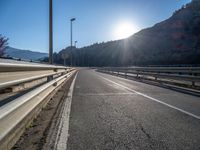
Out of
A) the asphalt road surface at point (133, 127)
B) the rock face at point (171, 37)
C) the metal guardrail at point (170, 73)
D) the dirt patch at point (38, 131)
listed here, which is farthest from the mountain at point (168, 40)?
the dirt patch at point (38, 131)

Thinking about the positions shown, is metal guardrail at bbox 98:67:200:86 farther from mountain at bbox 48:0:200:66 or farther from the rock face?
the rock face

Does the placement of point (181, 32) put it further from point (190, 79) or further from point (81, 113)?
point (81, 113)

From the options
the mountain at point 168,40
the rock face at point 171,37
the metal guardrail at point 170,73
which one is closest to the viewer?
the metal guardrail at point 170,73

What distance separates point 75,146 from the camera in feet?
14.7

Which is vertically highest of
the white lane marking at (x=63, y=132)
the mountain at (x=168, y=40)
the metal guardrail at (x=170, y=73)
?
the mountain at (x=168, y=40)

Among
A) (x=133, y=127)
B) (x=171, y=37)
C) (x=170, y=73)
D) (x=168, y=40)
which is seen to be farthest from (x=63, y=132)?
(x=171, y=37)

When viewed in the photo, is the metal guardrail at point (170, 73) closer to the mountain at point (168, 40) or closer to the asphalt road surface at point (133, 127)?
the asphalt road surface at point (133, 127)

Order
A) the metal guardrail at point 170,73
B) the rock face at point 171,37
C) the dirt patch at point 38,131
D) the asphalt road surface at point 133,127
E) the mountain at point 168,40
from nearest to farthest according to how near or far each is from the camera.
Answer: the dirt patch at point 38,131, the asphalt road surface at point 133,127, the metal guardrail at point 170,73, the mountain at point 168,40, the rock face at point 171,37

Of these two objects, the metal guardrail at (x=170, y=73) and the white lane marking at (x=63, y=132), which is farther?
the metal guardrail at (x=170, y=73)

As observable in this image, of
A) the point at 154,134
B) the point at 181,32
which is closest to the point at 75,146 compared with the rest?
the point at 154,134

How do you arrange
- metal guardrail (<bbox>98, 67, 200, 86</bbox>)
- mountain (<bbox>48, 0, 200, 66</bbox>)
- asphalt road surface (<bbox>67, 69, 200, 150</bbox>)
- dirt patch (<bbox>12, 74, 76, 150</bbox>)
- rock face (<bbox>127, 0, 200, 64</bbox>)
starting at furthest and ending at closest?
1. rock face (<bbox>127, 0, 200, 64</bbox>)
2. mountain (<bbox>48, 0, 200, 66</bbox>)
3. metal guardrail (<bbox>98, 67, 200, 86</bbox>)
4. asphalt road surface (<bbox>67, 69, 200, 150</bbox>)
5. dirt patch (<bbox>12, 74, 76, 150</bbox>)

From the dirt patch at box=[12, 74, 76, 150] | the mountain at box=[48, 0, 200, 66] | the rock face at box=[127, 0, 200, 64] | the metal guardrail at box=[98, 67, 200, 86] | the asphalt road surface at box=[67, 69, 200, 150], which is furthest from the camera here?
the rock face at box=[127, 0, 200, 64]

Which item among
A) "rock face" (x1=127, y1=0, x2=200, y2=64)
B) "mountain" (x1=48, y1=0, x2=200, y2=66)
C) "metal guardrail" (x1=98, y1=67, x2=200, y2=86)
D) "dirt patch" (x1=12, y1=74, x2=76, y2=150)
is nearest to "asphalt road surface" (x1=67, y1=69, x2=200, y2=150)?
"dirt patch" (x1=12, y1=74, x2=76, y2=150)

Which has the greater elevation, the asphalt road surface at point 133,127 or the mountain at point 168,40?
the mountain at point 168,40
